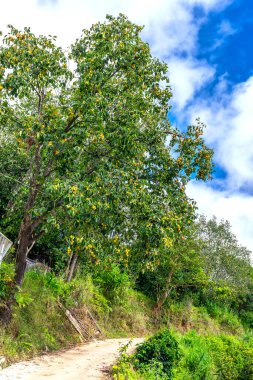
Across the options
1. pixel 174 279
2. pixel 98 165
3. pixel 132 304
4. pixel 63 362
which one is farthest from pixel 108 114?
pixel 174 279

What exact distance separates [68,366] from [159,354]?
2.45 meters

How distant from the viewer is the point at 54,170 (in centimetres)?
1062

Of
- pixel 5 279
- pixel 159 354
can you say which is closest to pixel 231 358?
pixel 159 354

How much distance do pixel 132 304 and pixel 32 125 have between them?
49.4 ft

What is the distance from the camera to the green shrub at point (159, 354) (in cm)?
1002

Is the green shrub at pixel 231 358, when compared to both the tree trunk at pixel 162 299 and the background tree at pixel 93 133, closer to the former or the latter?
the background tree at pixel 93 133

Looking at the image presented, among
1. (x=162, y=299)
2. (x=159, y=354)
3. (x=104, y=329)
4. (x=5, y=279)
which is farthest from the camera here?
(x=162, y=299)

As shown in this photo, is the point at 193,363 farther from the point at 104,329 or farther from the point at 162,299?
the point at 162,299

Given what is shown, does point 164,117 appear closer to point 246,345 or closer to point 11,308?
point 11,308

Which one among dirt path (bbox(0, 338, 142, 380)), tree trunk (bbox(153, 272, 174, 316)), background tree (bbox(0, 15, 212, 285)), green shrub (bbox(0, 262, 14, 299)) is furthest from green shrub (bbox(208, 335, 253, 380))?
tree trunk (bbox(153, 272, 174, 316))

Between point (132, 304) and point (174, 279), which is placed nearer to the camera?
point (132, 304)

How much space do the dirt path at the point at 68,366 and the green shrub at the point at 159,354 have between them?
829 mm

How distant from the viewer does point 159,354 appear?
1038 centimetres

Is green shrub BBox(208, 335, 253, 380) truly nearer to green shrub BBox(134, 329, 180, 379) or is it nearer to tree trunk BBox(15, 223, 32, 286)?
green shrub BBox(134, 329, 180, 379)
